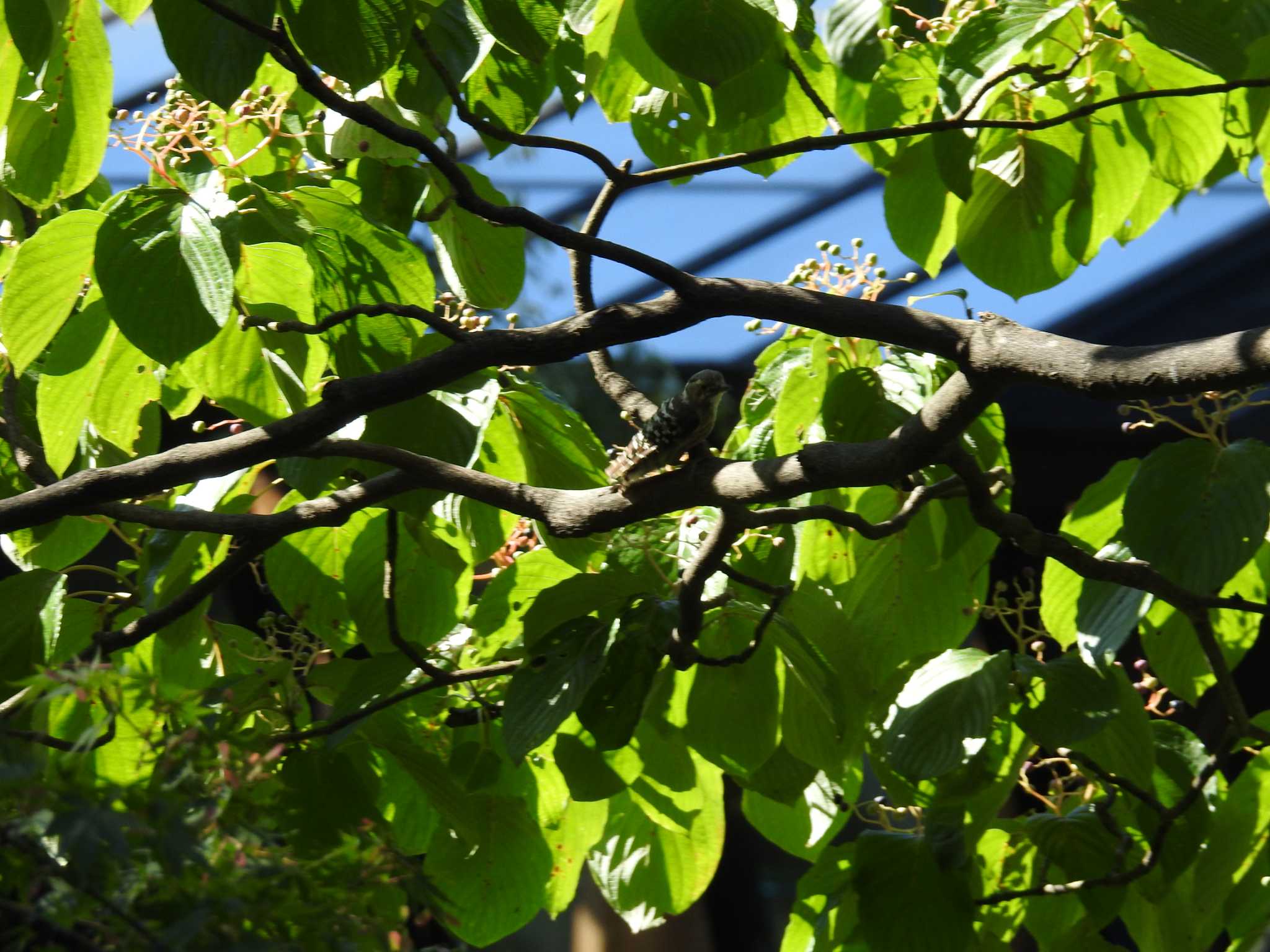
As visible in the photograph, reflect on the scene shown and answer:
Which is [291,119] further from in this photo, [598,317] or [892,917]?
[892,917]

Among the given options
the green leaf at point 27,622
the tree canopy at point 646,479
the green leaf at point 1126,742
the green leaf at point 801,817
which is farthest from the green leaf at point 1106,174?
the green leaf at point 27,622

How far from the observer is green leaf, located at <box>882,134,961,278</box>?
1.47 metres

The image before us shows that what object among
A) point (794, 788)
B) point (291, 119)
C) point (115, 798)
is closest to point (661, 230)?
point (291, 119)

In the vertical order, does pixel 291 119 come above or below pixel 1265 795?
above

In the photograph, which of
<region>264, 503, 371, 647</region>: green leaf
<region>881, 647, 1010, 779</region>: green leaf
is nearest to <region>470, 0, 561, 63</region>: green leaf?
<region>264, 503, 371, 647</region>: green leaf

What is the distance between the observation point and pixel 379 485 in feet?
4.09

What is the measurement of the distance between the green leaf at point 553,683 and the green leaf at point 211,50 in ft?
1.75

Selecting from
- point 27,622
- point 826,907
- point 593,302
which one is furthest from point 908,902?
point 27,622

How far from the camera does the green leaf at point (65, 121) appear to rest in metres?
1.27

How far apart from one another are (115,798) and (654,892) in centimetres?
104

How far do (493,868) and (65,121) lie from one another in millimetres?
858

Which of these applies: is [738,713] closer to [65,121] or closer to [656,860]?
[656,860]

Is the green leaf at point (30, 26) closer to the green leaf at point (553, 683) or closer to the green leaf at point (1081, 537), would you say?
the green leaf at point (553, 683)

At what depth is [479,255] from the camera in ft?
4.99
